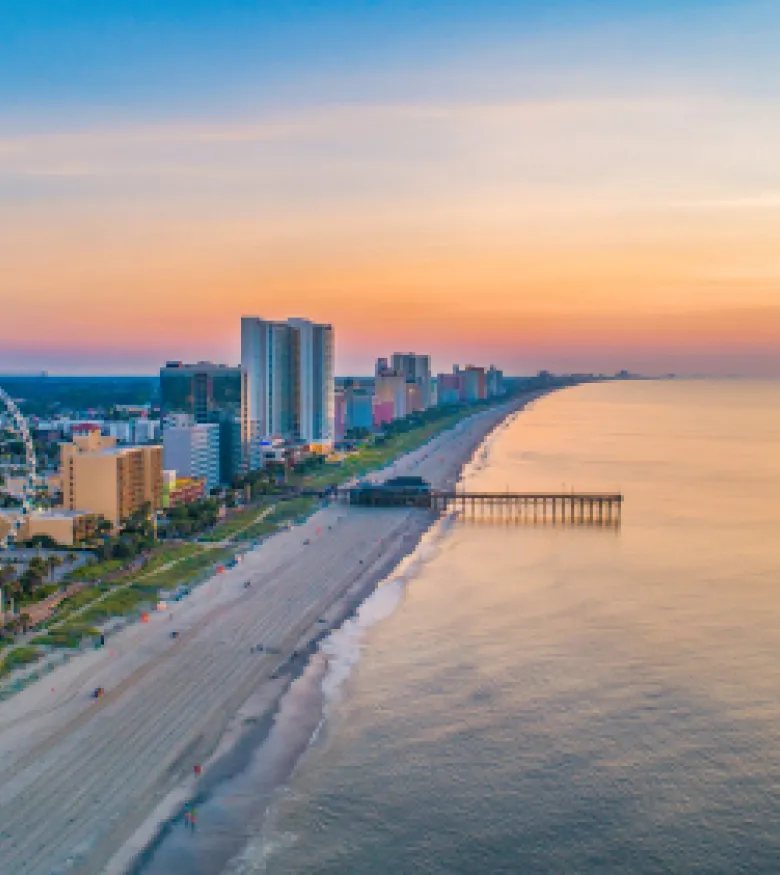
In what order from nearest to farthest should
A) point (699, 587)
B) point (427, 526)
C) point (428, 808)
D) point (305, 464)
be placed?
point (428, 808)
point (699, 587)
point (427, 526)
point (305, 464)

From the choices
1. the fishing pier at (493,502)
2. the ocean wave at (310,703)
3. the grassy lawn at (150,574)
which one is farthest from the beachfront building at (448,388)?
the ocean wave at (310,703)

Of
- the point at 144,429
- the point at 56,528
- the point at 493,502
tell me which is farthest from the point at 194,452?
the point at 144,429

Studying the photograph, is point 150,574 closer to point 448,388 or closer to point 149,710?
point 149,710

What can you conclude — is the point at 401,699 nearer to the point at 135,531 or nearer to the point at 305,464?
the point at 135,531

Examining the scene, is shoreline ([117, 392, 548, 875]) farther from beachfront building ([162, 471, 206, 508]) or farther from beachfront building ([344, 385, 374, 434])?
beachfront building ([344, 385, 374, 434])

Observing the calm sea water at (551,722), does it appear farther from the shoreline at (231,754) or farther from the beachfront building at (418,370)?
the beachfront building at (418,370)

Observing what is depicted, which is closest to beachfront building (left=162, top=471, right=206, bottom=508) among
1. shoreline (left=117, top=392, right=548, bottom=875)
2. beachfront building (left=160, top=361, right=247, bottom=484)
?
beachfront building (left=160, top=361, right=247, bottom=484)

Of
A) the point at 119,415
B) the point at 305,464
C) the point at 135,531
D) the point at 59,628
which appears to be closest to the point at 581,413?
the point at 119,415
